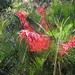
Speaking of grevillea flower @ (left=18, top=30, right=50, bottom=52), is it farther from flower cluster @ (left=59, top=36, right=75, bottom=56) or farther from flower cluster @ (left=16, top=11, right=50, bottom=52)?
flower cluster @ (left=59, top=36, right=75, bottom=56)

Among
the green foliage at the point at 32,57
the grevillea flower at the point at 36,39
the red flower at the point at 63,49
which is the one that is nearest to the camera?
the grevillea flower at the point at 36,39

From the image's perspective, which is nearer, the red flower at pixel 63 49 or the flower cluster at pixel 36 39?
the flower cluster at pixel 36 39

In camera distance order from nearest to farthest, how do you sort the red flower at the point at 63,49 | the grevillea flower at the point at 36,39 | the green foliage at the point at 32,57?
the grevillea flower at the point at 36,39 < the red flower at the point at 63,49 < the green foliage at the point at 32,57

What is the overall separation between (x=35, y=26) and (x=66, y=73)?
928 mm

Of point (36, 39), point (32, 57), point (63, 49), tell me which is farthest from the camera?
point (32, 57)

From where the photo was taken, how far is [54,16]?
4.39 meters

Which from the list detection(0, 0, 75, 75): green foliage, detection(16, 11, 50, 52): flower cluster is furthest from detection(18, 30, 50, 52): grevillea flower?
detection(0, 0, 75, 75): green foliage

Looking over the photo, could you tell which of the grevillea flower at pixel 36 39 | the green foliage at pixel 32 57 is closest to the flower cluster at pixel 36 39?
the grevillea flower at pixel 36 39

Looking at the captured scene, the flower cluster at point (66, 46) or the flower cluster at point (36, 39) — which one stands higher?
the flower cluster at point (36, 39)

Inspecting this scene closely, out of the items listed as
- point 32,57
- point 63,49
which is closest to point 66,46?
point 63,49

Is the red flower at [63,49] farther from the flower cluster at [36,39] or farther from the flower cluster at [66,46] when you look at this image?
the flower cluster at [36,39]

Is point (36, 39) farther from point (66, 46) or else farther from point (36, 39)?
point (66, 46)

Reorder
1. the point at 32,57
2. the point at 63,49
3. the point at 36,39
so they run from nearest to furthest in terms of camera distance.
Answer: the point at 36,39 < the point at 63,49 < the point at 32,57

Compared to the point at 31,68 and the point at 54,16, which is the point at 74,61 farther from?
the point at 54,16
